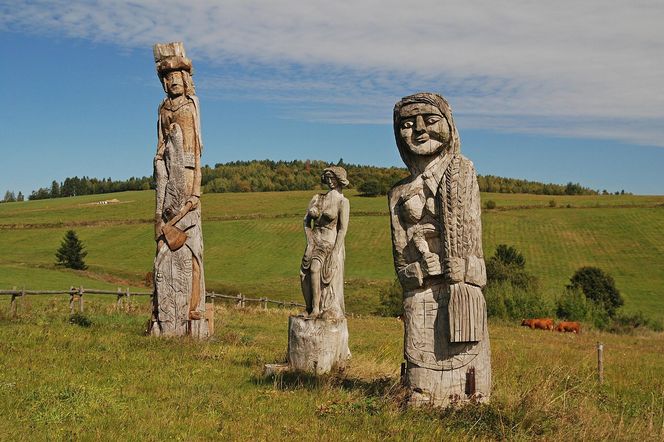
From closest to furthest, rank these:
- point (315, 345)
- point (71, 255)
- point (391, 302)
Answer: point (315, 345)
point (391, 302)
point (71, 255)

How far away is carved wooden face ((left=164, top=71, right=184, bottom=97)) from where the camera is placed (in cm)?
1447

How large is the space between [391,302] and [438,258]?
29.3 metres

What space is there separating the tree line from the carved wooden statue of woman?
72613 millimetres

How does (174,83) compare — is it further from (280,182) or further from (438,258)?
(280,182)

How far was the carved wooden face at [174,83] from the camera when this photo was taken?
1447 cm

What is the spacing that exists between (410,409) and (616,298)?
130 ft

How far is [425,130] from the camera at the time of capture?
7.69 meters

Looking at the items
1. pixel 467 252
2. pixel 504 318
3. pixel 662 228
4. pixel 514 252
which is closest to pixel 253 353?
pixel 467 252

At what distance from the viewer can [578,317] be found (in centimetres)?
3700

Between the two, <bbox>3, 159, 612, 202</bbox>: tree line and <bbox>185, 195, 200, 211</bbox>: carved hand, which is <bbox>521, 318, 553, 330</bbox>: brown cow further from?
<bbox>3, 159, 612, 202</bbox>: tree line

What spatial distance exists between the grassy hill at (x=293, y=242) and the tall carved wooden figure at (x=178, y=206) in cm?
2485

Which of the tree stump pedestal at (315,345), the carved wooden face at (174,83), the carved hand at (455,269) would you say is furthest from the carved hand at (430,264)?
the carved wooden face at (174,83)

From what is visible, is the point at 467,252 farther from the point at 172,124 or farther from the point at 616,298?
the point at 616,298

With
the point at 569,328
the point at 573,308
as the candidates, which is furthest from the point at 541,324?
the point at 573,308
